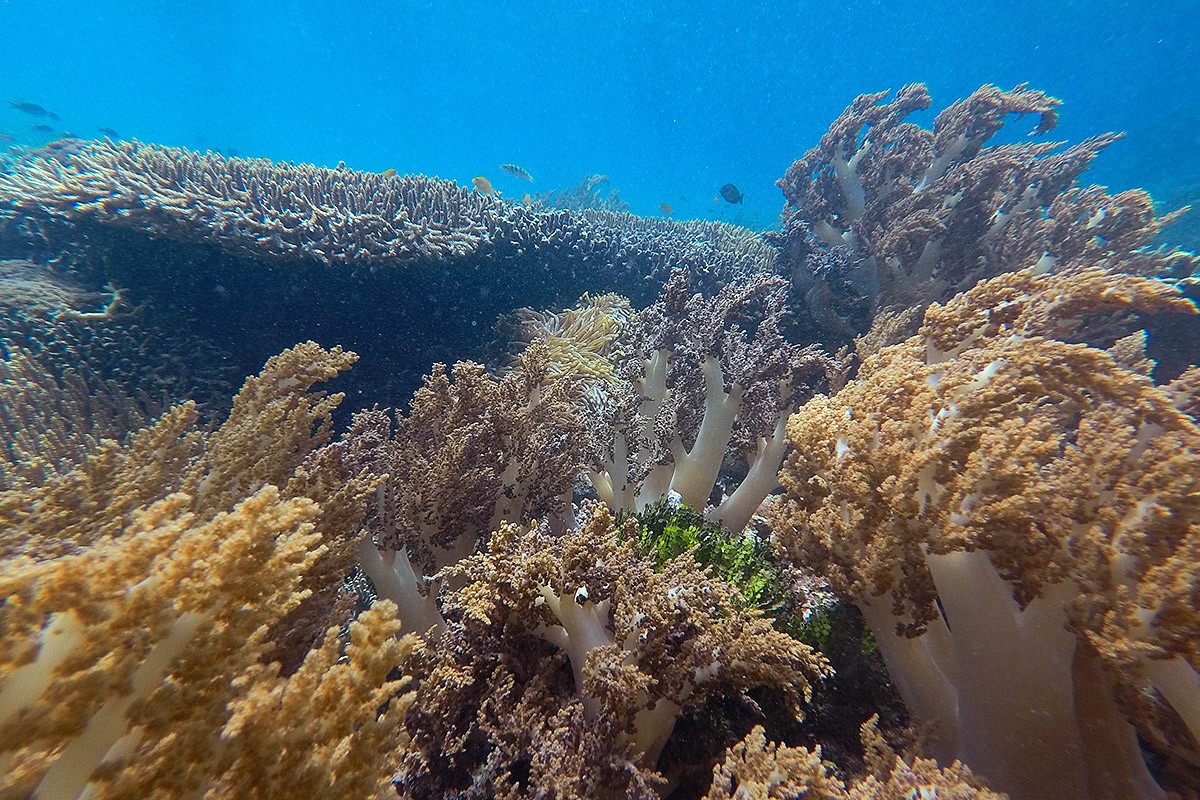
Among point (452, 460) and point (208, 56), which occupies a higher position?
point (208, 56)

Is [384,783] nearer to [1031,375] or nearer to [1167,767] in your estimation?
[1167,767]

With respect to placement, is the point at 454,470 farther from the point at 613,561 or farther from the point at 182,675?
the point at 182,675

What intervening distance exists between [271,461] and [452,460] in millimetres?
949

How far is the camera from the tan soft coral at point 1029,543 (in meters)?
1.95

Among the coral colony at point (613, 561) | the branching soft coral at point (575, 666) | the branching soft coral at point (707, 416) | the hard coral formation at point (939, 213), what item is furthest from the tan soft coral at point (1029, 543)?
the hard coral formation at point (939, 213)

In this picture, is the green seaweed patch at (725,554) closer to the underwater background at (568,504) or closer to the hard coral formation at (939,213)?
the underwater background at (568,504)

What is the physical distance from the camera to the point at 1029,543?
224cm

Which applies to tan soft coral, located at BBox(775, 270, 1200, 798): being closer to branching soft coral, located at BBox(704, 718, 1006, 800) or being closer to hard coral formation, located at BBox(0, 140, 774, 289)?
branching soft coral, located at BBox(704, 718, 1006, 800)

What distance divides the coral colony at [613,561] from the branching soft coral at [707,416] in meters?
0.03

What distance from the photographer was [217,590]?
1.27 metres

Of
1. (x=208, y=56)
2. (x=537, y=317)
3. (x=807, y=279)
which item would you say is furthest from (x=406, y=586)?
(x=208, y=56)

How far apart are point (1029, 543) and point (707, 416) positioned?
2.30m

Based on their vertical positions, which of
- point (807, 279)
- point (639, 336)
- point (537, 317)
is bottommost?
point (639, 336)

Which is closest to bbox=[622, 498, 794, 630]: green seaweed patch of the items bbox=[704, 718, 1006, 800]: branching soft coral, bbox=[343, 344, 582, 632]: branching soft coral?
bbox=[343, 344, 582, 632]: branching soft coral
